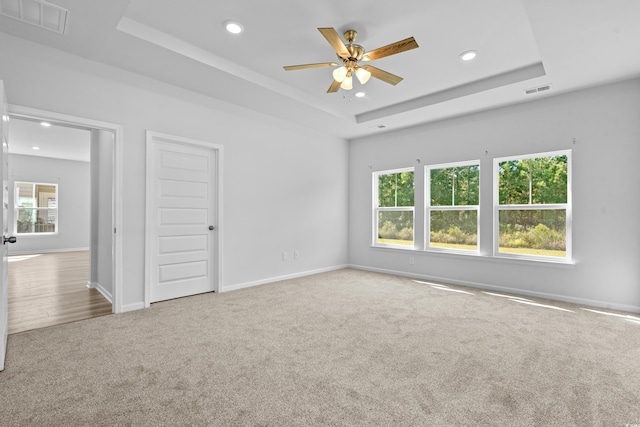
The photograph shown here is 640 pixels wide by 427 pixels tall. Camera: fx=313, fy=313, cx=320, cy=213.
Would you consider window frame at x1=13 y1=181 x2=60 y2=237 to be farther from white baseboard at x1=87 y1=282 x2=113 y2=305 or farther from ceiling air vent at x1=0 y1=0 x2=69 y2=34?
ceiling air vent at x1=0 y1=0 x2=69 y2=34

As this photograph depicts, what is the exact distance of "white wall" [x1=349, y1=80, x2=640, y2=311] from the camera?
367 centimetres

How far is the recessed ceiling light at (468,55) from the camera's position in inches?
128

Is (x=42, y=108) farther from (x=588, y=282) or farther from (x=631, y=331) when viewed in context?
(x=588, y=282)

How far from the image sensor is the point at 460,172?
16.7 ft

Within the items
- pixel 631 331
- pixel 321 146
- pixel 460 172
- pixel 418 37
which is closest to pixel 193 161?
pixel 321 146

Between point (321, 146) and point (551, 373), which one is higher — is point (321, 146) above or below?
above

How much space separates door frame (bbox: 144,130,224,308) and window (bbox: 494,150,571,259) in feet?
13.3

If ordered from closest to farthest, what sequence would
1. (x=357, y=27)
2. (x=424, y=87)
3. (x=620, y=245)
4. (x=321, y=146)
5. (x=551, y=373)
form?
1. (x=551, y=373)
2. (x=357, y=27)
3. (x=620, y=245)
4. (x=424, y=87)
5. (x=321, y=146)

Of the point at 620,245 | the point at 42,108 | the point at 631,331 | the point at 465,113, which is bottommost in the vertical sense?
the point at 631,331

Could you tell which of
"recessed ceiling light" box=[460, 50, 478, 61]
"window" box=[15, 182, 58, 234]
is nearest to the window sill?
"recessed ceiling light" box=[460, 50, 478, 61]

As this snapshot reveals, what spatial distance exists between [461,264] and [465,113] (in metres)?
2.36

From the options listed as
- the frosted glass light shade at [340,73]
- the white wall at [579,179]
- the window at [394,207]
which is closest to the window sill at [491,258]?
the white wall at [579,179]

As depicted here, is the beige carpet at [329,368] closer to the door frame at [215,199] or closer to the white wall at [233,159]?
the door frame at [215,199]

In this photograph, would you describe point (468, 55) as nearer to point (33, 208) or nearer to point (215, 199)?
point (215, 199)
